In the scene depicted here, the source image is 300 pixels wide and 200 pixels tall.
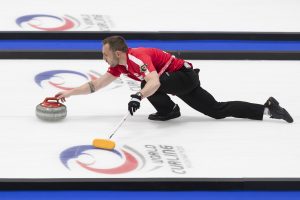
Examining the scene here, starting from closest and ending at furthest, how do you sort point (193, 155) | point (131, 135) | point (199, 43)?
point (193, 155)
point (131, 135)
point (199, 43)

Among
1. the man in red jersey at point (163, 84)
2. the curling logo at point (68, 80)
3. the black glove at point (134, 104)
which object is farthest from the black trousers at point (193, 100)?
the curling logo at point (68, 80)

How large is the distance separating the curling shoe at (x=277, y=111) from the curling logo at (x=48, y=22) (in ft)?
9.81

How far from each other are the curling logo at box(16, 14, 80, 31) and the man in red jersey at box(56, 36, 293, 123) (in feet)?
8.36

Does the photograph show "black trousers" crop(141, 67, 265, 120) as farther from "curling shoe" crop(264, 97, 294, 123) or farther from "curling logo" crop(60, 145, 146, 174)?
"curling logo" crop(60, 145, 146, 174)

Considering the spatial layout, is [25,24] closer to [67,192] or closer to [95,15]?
[95,15]

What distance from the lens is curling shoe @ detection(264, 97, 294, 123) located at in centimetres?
583

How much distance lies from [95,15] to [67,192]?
4.31 metres

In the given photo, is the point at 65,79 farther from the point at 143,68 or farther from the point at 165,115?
the point at 143,68

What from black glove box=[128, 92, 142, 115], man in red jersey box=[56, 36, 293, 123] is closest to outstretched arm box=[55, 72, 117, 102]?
man in red jersey box=[56, 36, 293, 123]

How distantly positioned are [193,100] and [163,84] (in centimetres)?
31

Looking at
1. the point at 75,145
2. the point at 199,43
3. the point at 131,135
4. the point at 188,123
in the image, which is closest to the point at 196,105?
the point at 188,123

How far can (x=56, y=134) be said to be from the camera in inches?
214

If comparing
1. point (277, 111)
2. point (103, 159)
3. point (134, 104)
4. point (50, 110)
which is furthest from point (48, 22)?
point (103, 159)

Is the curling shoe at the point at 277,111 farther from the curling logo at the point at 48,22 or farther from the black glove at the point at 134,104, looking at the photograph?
the curling logo at the point at 48,22
